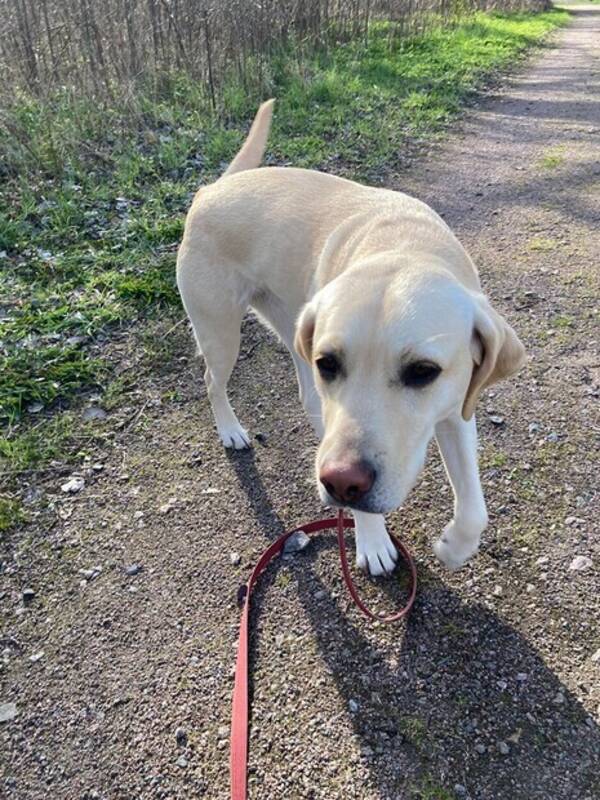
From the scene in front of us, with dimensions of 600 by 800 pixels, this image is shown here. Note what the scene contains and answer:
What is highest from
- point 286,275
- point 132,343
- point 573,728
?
point 286,275

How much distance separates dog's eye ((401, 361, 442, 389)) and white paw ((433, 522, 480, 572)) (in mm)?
791

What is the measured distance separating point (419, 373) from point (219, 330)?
155cm

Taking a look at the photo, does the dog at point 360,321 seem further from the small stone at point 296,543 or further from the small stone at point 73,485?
the small stone at point 73,485

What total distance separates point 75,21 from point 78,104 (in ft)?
2.89

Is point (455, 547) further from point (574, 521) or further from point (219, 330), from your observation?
point (219, 330)

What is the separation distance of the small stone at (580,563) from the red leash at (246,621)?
63 centimetres

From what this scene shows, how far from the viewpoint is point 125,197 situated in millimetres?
5926

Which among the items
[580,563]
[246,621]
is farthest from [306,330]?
[580,563]

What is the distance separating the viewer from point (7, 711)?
2.31 metres

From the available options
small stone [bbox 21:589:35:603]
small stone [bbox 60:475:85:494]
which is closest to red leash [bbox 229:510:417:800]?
small stone [bbox 21:589:35:603]

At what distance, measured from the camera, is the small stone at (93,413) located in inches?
145

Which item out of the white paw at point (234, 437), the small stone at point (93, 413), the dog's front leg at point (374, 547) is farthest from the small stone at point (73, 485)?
the dog's front leg at point (374, 547)

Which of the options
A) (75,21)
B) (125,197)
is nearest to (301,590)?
(125,197)

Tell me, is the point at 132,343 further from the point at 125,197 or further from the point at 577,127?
the point at 577,127
